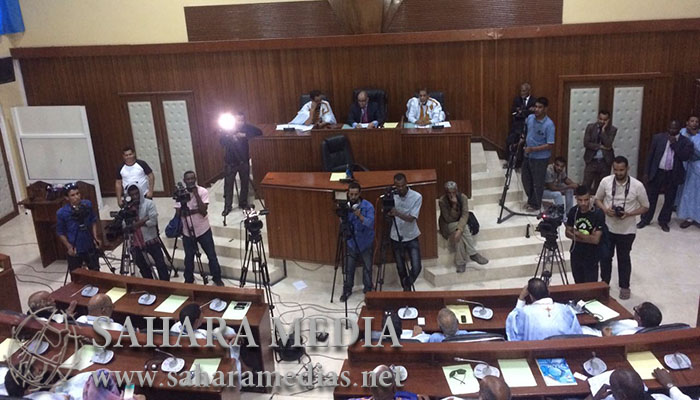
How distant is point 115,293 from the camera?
6.48 metres

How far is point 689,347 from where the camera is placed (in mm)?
4867

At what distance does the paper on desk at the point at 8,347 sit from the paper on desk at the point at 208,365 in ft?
5.00

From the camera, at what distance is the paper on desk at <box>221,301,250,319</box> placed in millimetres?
5848

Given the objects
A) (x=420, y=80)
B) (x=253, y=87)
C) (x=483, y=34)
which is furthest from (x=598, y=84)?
(x=253, y=87)

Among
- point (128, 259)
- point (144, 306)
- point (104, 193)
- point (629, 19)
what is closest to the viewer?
point (144, 306)

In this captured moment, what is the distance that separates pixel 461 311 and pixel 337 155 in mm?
3470

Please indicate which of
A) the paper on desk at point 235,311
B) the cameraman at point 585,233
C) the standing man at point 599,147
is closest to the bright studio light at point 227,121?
the paper on desk at point 235,311

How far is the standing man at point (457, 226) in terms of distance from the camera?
7723 mm

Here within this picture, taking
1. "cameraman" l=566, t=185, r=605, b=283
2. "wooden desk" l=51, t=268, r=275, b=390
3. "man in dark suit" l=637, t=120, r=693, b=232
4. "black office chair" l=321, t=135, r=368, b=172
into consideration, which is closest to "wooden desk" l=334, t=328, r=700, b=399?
"wooden desk" l=51, t=268, r=275, b=390

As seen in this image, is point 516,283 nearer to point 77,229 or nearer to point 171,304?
point 171,304

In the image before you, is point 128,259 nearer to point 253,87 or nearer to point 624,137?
point 253,87

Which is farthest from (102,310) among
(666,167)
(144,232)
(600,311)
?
(666,167)

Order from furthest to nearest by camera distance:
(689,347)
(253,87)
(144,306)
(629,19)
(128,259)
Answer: (253,87) < (629,19) < (128,259) < (144,306) < (689,347)

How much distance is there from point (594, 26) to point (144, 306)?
760cm
